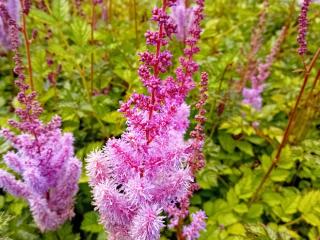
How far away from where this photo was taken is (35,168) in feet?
5.24

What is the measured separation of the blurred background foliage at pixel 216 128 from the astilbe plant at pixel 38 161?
128 mm

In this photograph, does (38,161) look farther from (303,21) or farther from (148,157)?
(303,21)

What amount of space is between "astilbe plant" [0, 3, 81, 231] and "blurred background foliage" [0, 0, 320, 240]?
13 cm

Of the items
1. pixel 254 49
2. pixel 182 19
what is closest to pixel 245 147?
pixel 254 49

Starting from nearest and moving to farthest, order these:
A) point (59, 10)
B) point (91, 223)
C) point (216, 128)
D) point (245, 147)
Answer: point (91, 223), point (59, 10), point (245, 147), point (216, 128)

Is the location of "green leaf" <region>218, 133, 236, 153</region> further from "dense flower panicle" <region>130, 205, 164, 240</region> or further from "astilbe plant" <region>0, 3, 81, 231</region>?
"dense flower panicle" <region>130, 205, 164, 240</region>

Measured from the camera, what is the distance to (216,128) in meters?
2.61

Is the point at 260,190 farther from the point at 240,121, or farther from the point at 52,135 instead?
the point at 52,135

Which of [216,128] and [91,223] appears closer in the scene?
[91,223]

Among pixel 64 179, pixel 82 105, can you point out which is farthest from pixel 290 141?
pixel 64 179

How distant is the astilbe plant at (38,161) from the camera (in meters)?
1.57

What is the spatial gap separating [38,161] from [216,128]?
1.31 m

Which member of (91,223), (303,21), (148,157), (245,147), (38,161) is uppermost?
(303,21)

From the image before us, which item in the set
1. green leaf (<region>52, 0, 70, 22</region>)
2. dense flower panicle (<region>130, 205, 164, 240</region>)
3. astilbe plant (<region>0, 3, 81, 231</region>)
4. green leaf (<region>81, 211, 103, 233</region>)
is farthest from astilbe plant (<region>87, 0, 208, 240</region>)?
green leaf (<region>52, 0, 70, 22</region>)
